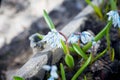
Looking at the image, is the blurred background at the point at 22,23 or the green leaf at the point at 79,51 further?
the blurred background at the point at 22,23

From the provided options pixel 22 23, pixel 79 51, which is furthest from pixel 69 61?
pixel 22 23

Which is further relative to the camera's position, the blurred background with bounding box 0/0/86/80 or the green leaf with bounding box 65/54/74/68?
the blurred background with bounding box 0/0/86/80

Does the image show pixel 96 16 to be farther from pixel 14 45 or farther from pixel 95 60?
pixel 14 45

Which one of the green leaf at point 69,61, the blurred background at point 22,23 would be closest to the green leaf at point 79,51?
the green leaf at point 69,61

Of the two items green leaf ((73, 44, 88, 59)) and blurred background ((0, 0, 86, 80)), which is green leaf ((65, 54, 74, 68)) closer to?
green leaf ((73, 44, 88, 59))

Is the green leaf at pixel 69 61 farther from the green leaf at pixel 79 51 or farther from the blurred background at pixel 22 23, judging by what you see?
the blurred background at pixel 22 23

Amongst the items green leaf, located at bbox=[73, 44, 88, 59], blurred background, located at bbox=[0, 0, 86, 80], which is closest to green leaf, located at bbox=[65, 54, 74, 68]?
green leaf, located at bbox=[73, 44, 88, 59]

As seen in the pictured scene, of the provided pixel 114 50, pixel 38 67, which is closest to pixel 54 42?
pixel 38 67

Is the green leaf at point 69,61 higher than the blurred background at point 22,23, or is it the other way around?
the blurred background at point 22,23

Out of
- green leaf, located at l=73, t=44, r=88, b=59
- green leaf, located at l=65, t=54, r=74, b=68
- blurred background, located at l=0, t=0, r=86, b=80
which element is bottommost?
green leaf, located at l=65, t=54, r=74, b=68
